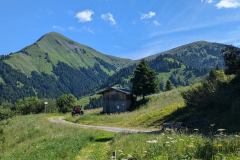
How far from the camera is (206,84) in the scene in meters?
44.3

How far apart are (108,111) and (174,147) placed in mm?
77373

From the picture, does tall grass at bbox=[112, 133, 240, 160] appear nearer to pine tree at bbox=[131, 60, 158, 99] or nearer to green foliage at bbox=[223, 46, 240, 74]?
green foliage at bbox=[223, 46, 240, 74]

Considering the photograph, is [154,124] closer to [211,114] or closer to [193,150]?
[211,114]

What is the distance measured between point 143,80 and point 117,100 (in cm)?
809

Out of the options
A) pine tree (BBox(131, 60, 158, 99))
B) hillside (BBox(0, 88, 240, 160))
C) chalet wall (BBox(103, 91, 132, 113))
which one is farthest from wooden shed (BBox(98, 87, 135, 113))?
hillside (BBox(0, 88, 240, 160))

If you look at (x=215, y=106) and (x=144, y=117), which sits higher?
(x=215, y=106)

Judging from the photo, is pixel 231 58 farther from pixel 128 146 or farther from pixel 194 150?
pixel 194 150

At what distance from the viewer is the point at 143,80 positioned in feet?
289

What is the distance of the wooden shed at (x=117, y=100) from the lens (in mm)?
91425

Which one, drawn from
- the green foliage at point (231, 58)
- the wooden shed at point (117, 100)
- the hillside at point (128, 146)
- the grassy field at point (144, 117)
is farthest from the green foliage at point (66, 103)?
the green foliage at point (231, 58)

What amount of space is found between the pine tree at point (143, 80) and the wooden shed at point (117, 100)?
3.95 m

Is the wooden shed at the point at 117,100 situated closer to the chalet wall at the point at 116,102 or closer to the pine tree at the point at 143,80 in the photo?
the chalet wall at the point at 116,102

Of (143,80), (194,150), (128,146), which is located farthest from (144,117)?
(194,150)

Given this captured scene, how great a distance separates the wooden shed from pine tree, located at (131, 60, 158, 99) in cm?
395
